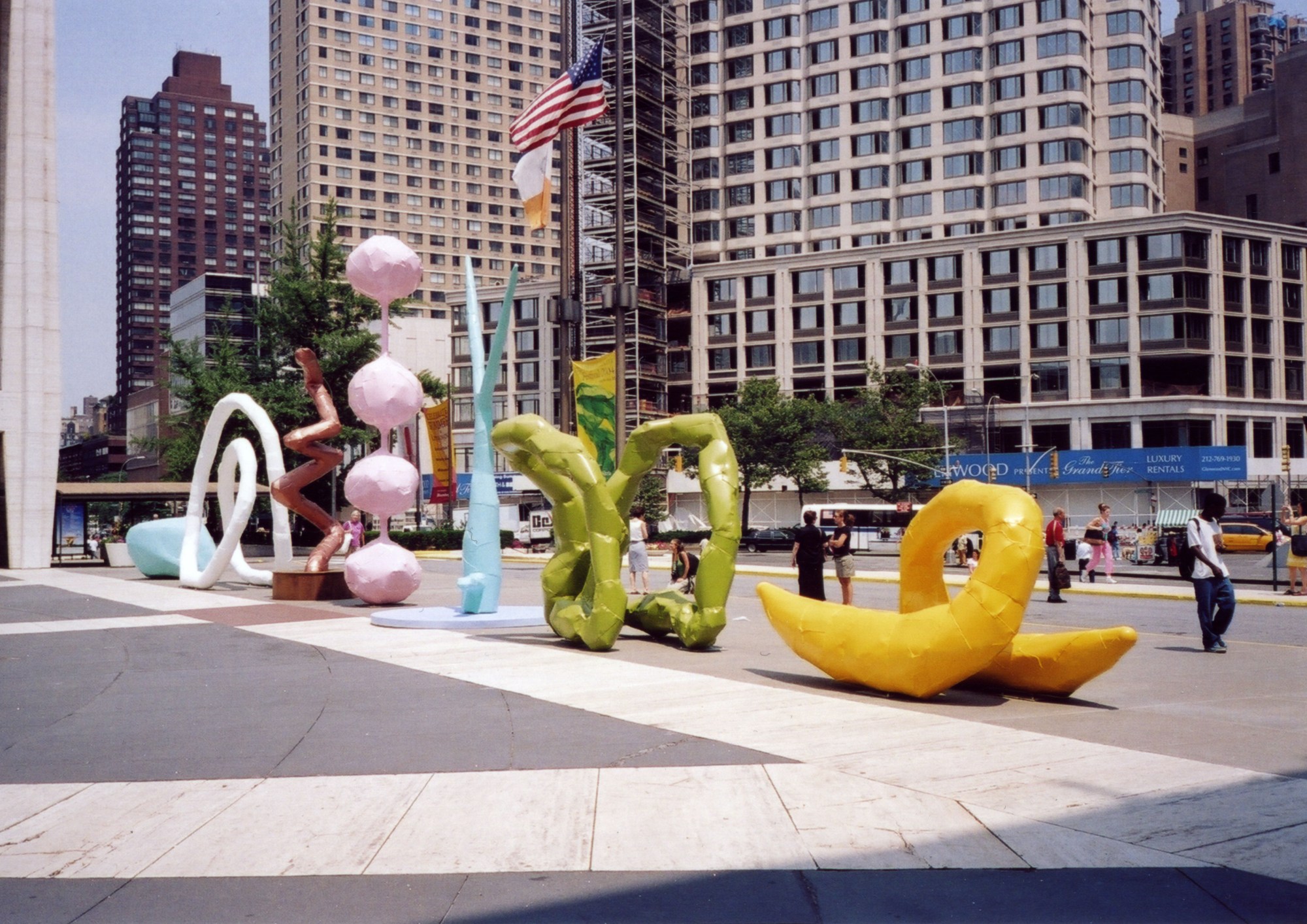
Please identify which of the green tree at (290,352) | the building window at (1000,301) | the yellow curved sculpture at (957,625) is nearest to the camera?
the yellow curved sculpture at (957,625)

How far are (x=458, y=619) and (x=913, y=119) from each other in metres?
67.4

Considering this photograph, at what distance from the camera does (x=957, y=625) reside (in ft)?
32.0

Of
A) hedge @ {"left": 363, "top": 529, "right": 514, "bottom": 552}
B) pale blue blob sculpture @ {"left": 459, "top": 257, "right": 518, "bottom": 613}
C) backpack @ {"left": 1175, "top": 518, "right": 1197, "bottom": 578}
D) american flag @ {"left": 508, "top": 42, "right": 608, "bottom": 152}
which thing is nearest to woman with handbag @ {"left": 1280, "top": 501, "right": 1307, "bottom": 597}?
backpack @ {"left": 1175, "top": 518, "right": 1197, "bottom": 578}

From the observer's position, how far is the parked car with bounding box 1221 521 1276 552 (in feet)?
150

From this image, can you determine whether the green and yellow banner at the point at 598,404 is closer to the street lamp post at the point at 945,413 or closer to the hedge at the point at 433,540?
the hedge at the point at 433,540

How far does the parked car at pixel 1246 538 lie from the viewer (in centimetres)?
4569

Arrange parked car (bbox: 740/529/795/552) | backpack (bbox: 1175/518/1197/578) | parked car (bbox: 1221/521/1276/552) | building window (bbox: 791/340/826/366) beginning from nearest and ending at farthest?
1. backpack (bbox: 1175/518/1197/578)
2. parked car (bbox: 1221/521/1276/552)
3. parked car (bbox: 740/529/795/552)
4. building window (bbox: 791/340/826/366)

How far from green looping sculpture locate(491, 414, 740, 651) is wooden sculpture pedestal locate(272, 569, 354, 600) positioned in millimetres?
9102

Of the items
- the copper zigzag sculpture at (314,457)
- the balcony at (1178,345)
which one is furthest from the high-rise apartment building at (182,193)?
the copper zigzag sculpture at (314,457)

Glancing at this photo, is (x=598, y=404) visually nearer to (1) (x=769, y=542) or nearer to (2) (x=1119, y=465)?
(1) (x=769, y=542)

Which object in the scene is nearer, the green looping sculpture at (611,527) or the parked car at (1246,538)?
the green looping sculpture at (611,527)

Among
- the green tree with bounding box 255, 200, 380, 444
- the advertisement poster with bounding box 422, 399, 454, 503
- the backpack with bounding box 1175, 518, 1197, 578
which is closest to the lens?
the backpack with bounding box 1175, 518, 1197, 578

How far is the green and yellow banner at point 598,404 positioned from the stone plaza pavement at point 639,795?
1041 centimetres

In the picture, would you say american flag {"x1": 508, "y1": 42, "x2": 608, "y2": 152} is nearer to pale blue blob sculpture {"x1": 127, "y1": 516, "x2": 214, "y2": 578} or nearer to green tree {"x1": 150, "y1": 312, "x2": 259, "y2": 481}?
pale blue blob sculpture {"x1": 127, "y1": 516, "x2": 214, "y2": 578}
